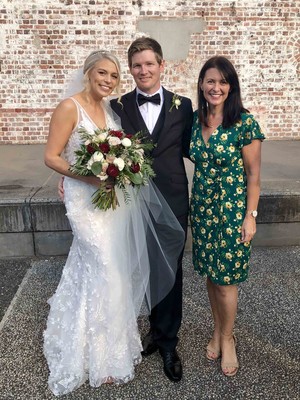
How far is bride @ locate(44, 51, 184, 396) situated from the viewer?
2430 millimetres

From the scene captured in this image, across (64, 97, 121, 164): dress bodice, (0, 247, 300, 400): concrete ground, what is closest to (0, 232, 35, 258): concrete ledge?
(0, 247, 300, 400): concrete ground

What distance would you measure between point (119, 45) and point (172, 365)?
21.3 ft

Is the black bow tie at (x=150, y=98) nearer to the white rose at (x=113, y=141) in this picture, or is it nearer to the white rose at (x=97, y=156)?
the white rose at (x=113, y=141)

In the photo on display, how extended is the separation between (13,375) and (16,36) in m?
6.65

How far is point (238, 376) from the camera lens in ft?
8.80

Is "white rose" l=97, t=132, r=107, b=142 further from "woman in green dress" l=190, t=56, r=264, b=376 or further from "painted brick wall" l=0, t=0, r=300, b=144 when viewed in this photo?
"painted brick wall" l=0, t=0, r=300, b=144

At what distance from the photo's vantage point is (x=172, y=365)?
2.75 meters

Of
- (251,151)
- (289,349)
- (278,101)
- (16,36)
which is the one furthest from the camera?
(278,101)

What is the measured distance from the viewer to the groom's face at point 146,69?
242cm

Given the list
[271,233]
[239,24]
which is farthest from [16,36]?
[271,233]

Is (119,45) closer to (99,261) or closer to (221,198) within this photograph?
(221,198)

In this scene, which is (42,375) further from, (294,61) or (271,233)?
(294,61)

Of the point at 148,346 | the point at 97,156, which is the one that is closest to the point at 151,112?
the point at 97,156

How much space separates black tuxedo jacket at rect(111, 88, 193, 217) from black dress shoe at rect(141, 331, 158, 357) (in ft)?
3.47
